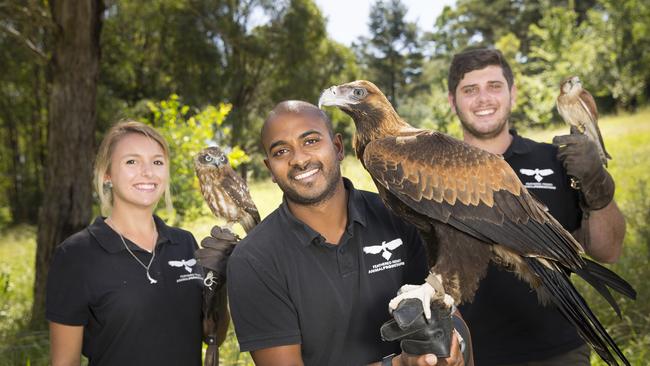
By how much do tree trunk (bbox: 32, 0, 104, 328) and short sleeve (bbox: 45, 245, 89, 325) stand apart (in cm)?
396

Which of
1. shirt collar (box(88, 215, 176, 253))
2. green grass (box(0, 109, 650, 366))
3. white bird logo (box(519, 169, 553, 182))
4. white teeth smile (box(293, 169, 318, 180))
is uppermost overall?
white teeth smile (box(293, 169, 318, 180))

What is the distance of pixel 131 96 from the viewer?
20.6m

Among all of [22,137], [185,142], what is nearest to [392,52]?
[22,137]

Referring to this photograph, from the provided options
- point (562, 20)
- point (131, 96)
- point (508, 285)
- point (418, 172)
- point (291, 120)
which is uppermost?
point (562, 20)

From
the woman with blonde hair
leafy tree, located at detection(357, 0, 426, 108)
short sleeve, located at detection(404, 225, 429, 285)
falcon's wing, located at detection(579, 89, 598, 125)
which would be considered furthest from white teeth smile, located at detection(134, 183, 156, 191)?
leafy tree, located at detection(357, 0, 426, 108)

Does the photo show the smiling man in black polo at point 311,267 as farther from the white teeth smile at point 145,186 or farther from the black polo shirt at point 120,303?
the white teeth smile at point 145,186

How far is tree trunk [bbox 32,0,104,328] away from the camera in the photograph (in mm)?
6004

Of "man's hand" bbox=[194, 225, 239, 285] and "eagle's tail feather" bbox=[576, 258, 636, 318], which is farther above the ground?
"man's hand" bbox=[194, 225, 239, 285]

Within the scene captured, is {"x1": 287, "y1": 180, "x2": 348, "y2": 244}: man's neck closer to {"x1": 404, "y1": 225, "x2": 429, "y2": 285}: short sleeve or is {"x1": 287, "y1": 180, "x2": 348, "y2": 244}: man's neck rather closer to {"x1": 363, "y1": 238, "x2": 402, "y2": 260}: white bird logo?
{"x1": 363, "y1": 238, "x2": 402, "y2": 260}: white bird logo

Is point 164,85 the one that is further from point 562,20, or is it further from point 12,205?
point 562,20

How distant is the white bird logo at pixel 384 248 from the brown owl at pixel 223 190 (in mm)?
750

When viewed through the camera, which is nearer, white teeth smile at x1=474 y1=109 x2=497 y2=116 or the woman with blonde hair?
the woman with blonde hair

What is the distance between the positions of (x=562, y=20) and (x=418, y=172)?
25.9m

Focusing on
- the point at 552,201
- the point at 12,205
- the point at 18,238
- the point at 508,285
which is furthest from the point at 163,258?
the point at 12,205
